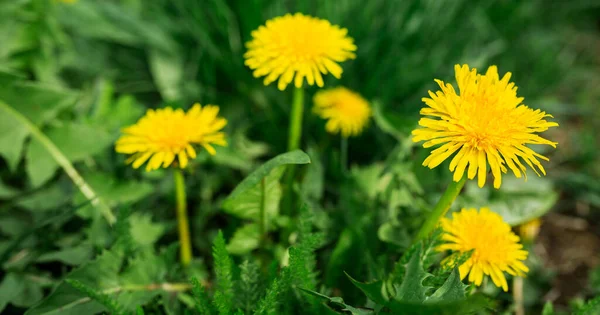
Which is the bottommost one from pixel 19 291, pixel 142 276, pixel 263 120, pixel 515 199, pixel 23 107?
pixel 19 291

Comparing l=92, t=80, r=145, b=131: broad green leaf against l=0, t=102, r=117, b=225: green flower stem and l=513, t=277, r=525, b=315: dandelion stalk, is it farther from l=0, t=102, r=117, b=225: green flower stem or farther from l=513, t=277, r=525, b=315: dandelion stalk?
l=513, t=277, r=525, b=315: dandelion stalk

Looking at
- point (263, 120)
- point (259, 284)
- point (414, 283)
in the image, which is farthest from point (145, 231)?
point (414, 283)

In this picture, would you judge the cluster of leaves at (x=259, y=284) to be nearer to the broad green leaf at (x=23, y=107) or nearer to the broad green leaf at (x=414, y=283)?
the broad green leaf at (x=414, y=283)

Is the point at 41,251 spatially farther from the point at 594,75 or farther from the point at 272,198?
the point at 594,75

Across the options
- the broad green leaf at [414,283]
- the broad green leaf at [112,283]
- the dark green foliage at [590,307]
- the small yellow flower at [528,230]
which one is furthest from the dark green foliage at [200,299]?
the small yellow flower at [528,230]

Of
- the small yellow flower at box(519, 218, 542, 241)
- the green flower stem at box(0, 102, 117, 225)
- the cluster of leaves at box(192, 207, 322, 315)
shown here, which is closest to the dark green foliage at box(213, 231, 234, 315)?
the cluster of leaves at box(192, 207, 322, 315)

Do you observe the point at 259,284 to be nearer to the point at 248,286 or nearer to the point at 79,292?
the point at 248,286
